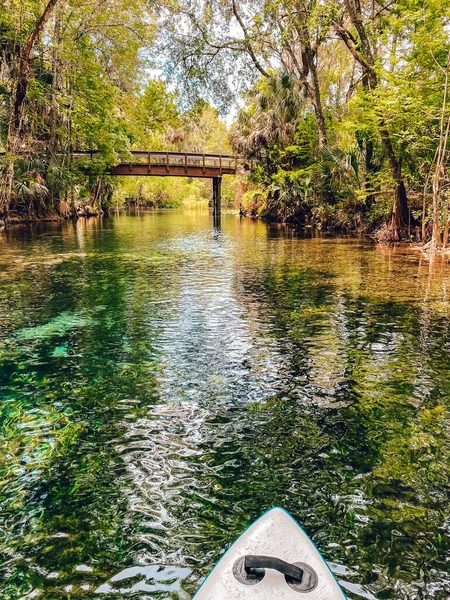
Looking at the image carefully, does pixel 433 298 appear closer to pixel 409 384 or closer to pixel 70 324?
pixel 409 384

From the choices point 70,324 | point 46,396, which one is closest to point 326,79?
point 70,324

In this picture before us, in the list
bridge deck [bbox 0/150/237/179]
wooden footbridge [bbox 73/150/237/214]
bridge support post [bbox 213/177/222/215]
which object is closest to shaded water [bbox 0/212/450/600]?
bridge deck [bbox 0/150/237/179]

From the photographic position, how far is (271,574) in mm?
1538

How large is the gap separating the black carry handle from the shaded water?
56 centimetres

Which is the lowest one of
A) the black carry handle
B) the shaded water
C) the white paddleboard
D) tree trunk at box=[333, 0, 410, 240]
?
the shaded water

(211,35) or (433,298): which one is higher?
(211,35)

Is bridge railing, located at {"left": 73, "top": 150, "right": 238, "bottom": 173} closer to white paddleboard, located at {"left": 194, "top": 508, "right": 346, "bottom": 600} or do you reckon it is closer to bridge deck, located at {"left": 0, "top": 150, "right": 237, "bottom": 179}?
bridge deck, located at {"left": 0, "top": 150, "right": 237, "bottom": 179}

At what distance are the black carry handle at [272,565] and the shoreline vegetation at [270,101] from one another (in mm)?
11097

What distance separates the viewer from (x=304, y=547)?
→ 5.50 feet

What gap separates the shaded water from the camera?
2045 mm

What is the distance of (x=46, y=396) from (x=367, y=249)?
1172 cm

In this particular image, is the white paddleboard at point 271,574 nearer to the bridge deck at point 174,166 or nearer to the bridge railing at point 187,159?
the bridge deck at point 174,166

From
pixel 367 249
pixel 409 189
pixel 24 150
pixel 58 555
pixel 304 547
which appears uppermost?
pixel 24 150

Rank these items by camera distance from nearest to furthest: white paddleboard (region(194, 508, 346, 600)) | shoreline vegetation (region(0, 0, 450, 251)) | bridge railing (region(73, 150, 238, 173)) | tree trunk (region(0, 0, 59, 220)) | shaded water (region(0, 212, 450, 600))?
white paddleboard (region(194, 508, 346, 600)) → shaded water (region(0, 212, 450, 600)) → shoreline vegetation (region(0, 0, 450, 251)) → tree trunk (region(0, 0, 59, 220)) → bridge railing (region(73, 150, 238, 173))
